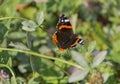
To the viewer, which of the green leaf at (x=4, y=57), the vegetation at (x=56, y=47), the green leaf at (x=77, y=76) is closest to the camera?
the green leaf at (x=77, y=76)

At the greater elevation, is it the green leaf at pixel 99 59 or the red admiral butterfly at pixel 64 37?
the red admiral butterfly at pixel 64 37

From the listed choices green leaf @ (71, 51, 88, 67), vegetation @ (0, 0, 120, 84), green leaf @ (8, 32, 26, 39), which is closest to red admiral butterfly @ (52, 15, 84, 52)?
vegetation @ (0, 0, 120, 84)

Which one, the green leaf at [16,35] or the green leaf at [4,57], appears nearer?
the green leaf at [4,57]

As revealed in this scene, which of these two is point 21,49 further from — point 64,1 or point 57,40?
point 64,1

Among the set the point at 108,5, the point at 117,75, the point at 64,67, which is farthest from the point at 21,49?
the point at 108,5

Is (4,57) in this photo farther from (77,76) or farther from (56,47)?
(56,47)

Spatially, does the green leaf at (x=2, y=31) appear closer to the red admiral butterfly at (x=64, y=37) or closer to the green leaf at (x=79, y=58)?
the red admiral butterfly at (x=64, y=37)

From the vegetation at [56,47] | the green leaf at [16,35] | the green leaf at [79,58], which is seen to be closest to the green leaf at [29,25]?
the vegetation at [56,47]

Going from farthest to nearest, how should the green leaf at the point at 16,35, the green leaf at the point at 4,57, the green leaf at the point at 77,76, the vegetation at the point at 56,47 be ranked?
1. the green leaf at the point at 16,35
2. the green leaf at the point at 4,57
3. the vegetation at the point at 56,47
4. the green leaf at the point at 77,76
